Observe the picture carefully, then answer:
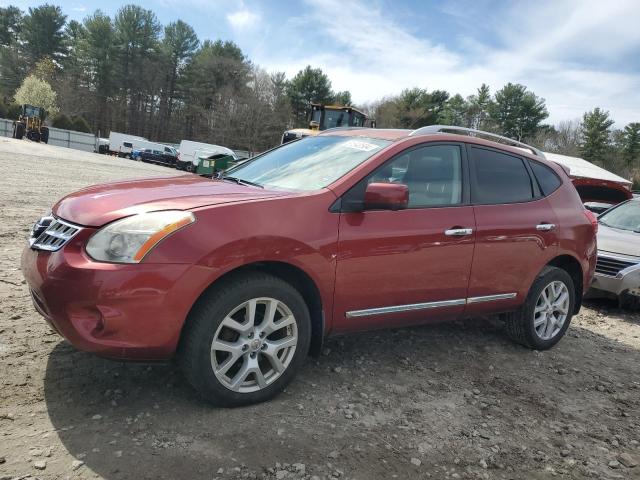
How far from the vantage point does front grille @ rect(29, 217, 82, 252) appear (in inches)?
101

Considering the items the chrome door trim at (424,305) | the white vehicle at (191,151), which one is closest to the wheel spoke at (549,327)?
the chrome door trim at (424,305)

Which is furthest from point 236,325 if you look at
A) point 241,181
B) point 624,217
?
point 624,217

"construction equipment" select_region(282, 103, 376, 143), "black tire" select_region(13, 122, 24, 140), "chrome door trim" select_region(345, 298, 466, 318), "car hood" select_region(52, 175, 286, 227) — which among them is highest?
"construction equipment" select_region(282, 103, 376, 143)

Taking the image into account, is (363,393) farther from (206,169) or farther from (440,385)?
(206,169)

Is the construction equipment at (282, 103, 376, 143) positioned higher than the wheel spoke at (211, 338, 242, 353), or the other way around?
the construction equipment at (282, 103, 376, 143)

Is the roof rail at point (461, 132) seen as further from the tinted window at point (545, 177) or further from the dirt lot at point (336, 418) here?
the dirt lot at point (336, 418)

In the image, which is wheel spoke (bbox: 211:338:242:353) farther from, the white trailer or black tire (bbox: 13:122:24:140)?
the white trailer

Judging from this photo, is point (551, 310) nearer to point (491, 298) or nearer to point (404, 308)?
point (491, 298)

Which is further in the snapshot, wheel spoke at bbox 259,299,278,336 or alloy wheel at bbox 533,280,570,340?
alloy wheel at bbox 533,280,570,340

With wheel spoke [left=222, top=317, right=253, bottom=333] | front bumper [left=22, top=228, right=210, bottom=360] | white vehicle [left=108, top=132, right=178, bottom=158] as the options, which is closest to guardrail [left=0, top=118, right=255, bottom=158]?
white vehicle [left=108, top=132, right=178, bottom=158]

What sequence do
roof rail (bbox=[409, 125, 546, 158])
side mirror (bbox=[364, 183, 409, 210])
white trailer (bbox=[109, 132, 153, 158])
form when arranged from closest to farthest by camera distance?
1. side mirror (bbox=[364, 183, 409, 210])
2. roof rail (bbox=[409, 125, 546, 158])
3. white trailer (bbox=[109, 132, 153, 158])

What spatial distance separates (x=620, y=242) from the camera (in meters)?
6.66

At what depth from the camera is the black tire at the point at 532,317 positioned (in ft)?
14.1

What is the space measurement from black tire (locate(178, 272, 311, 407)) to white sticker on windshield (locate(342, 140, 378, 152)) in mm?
1252
